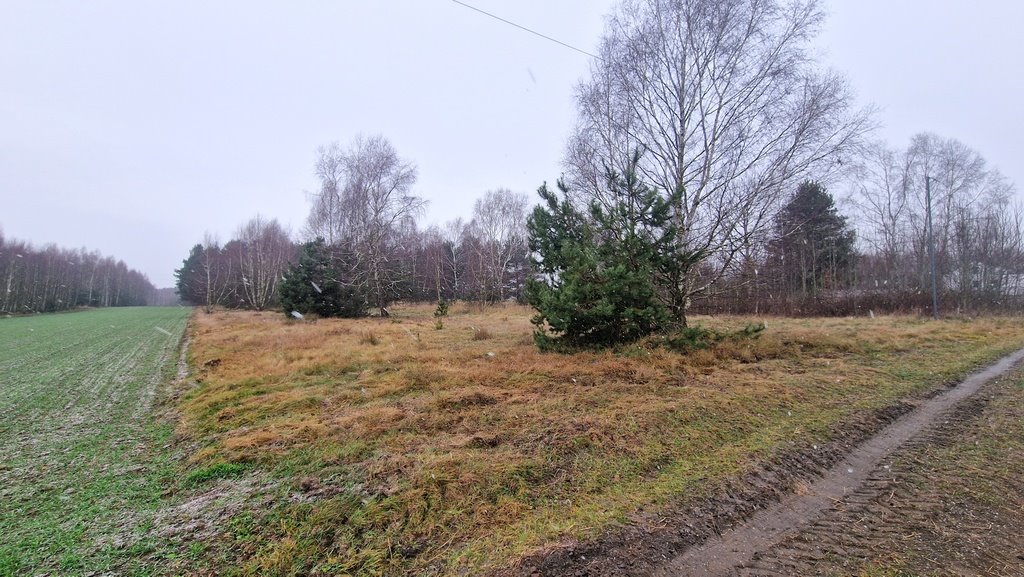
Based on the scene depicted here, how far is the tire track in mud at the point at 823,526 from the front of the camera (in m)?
2.40

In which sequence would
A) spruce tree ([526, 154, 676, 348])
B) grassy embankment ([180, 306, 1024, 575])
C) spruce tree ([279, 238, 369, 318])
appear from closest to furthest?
grassy embankment ([180, 306, 1024, 575]) → spruce tree ([526, 154, 676, 348]) → spruce tree ([279, 238, 369, 318])

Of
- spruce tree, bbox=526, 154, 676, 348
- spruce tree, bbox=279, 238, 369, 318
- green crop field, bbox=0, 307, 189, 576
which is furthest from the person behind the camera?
spruce tree, bbox=279, 238, 369, 318

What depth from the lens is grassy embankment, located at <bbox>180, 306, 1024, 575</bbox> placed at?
2.65 meters

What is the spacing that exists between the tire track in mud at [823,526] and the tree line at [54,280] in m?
70.9

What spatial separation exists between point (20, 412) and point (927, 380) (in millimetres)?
14398

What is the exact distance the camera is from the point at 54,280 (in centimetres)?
5384

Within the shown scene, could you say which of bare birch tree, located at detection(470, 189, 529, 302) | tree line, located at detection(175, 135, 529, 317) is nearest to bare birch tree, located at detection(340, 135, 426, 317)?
tree line, located at detection(175, 135, 529, 317)

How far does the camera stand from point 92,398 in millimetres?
6371

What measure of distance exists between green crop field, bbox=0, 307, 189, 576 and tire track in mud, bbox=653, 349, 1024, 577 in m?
3.58

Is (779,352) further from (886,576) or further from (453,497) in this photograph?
(453,497)

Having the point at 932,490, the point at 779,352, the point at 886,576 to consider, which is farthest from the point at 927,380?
the point at 886,576

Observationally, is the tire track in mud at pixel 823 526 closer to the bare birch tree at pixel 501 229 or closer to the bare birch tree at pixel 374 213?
the bare birch tree at pixel 374 213

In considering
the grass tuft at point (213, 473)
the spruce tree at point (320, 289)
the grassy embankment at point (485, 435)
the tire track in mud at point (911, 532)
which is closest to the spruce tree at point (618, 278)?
the grassy embankment at point (485, 435)

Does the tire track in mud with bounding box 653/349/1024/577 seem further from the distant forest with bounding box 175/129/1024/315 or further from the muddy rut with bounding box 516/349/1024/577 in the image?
the distant forest with bounding box 175/129/1024/315
